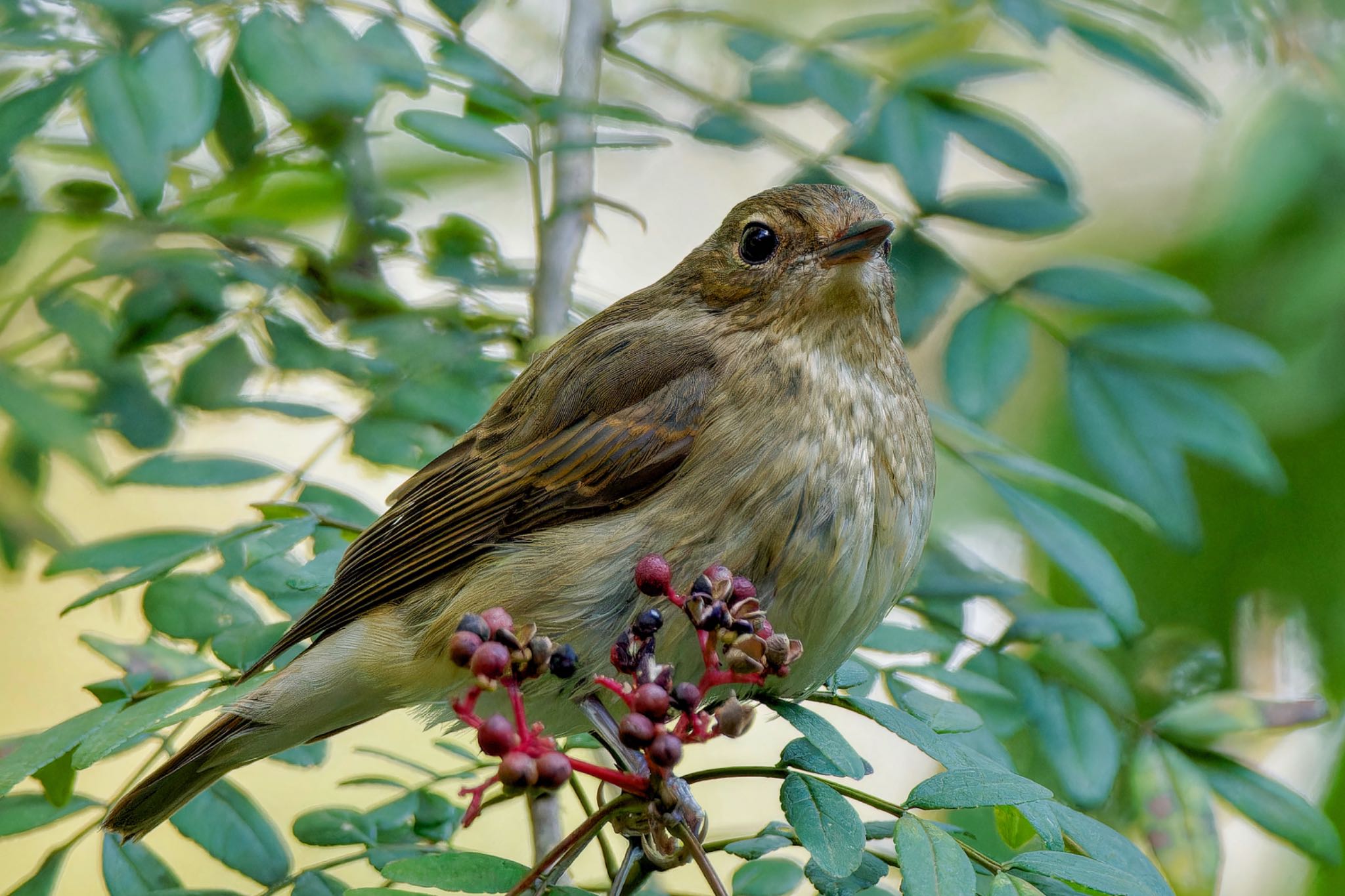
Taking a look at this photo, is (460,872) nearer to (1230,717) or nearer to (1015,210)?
(1230,717)

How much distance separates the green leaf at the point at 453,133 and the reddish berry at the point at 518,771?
136cm

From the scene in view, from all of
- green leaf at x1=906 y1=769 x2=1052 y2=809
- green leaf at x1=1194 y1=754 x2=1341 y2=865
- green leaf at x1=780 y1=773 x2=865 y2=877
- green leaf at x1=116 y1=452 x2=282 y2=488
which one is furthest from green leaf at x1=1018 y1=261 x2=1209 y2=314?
green leaf at x1=116 y1=452 x2=282 y2=488

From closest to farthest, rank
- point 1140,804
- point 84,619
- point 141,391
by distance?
point 1140,804 → point 141,391 → point 84,619

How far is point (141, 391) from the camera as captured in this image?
10.2 ft

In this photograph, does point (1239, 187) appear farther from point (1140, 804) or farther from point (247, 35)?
point (247, 35)

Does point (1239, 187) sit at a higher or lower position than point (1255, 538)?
higher

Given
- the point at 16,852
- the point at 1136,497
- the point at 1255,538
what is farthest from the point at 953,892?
the point at 16,852

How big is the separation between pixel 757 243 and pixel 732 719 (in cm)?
124

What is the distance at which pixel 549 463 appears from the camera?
238cm

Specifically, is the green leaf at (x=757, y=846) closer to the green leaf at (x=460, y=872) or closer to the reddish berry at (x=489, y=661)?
the green leaf at (x=460, y=872)

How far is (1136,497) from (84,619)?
4.10 meters

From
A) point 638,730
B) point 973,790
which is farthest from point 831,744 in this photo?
point 638,730

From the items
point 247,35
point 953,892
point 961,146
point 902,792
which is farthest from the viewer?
point 902,792

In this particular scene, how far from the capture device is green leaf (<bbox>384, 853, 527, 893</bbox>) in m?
1.51
